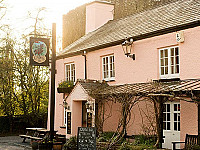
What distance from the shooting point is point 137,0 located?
86.0 feet

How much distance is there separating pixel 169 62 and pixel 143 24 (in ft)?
11.9

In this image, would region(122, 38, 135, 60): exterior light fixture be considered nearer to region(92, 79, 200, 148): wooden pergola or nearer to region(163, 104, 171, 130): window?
region(92, 79, 200, 148): wooden pergola

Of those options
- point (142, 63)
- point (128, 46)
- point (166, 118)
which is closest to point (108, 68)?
point (128, 46)

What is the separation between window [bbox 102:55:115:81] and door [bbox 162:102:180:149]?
162 inches

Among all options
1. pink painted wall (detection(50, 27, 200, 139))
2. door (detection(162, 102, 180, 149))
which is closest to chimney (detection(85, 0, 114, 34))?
pink painted wall (detection(50, 27, 200, 139))

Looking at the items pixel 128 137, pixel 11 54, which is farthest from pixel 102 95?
pixel 11 54

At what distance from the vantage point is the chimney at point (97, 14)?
24.1m

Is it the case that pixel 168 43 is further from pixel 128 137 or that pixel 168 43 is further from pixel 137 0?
pixel 137 0

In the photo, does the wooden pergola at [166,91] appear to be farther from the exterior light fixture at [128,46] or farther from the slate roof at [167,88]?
the exterior light fixture at [128,46]

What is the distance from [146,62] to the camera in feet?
52.3

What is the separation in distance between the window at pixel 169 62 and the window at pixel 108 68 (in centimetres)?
345

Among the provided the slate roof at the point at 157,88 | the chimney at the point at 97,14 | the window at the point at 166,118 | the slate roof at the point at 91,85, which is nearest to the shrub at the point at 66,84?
the slate roof at the point at 91,85

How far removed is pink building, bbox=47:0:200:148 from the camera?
13.9m

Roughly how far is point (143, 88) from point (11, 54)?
14.3 metres
